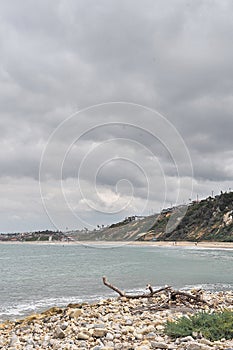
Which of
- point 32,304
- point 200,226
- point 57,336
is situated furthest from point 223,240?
point 57,336

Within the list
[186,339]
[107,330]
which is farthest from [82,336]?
[186,339]

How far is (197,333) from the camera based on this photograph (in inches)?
284

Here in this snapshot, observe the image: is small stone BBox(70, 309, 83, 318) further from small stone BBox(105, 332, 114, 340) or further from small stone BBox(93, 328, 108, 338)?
small stone BBox(105, 332, 114, 340)

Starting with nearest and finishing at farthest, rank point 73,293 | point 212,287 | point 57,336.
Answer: point 57,336
point 73,293
point 212,287

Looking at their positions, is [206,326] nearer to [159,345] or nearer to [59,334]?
[159,345]

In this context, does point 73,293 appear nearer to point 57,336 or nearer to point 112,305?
point 112,305

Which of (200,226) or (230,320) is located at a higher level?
(200,226)

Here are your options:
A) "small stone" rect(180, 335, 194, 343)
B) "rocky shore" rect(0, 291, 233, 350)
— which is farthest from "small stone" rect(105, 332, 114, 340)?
"small stone" rect(180, 335, 194, 343)

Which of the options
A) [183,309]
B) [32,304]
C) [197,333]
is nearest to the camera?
[197,333]

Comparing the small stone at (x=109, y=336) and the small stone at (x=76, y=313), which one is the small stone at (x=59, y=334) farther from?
the small stone at (x=76, y=313)

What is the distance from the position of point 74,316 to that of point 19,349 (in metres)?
2.54

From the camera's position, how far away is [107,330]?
26.8ft

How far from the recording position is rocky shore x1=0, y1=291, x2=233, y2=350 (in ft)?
23.2

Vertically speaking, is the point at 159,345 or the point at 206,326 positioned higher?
the point at 206,326
